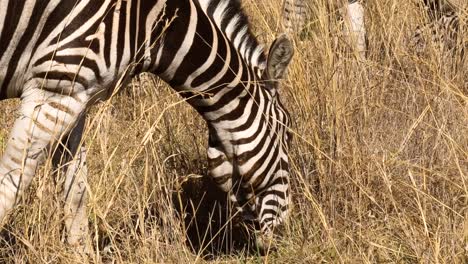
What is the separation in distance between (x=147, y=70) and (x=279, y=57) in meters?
0.61

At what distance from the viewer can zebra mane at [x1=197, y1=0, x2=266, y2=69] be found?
4.16 meters

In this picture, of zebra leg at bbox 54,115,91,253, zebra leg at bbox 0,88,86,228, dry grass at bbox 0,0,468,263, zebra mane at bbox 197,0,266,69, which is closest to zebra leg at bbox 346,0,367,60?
dry grass at bbox 0,0,468,263

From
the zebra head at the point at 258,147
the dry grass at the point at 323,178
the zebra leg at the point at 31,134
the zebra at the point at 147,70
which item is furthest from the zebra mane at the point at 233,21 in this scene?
the zebra leg at the point at 31,134

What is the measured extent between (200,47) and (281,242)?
42.7 inches

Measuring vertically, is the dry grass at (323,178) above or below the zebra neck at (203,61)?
below

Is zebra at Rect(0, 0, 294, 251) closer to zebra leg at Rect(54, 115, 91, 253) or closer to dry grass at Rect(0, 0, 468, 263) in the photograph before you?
zebra leg at Rect(54, 115, 91, 253)

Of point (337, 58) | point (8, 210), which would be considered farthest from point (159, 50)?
point (337, 58)

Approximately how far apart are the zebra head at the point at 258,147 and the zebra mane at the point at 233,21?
106mm

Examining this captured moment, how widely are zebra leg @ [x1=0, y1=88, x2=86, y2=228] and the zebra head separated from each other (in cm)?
73

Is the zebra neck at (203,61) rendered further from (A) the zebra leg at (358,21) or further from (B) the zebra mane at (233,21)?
(A) the zebra leg at (358,21)

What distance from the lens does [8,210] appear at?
3.62 m

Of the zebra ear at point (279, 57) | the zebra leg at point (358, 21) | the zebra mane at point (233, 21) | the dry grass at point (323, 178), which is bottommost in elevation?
the dry grass at point (323, 178)

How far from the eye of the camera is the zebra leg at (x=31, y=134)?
352 cm

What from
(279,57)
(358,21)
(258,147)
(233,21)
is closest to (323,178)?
(258,147)
